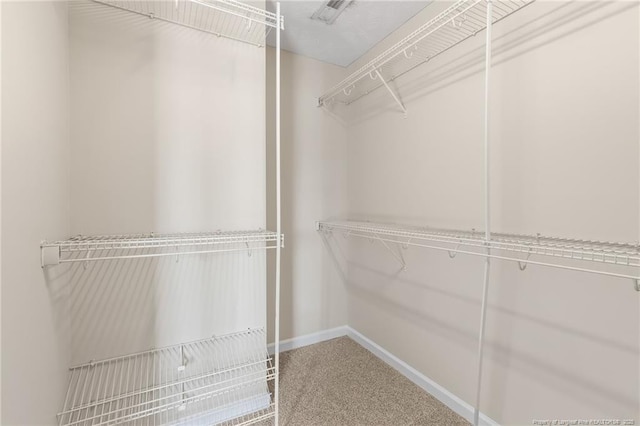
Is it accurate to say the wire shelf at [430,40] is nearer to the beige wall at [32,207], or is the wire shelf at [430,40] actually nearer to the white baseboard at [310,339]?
the beige wall at [32,207]

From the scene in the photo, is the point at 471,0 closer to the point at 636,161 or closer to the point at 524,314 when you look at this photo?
the point at 636,161

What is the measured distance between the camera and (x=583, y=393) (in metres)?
1.04

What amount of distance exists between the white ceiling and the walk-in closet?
0.02 m

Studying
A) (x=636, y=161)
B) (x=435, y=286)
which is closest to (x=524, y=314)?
(x=435, y=286)

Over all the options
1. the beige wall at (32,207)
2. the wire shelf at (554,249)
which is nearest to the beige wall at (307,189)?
the wire shelf at (554,249)

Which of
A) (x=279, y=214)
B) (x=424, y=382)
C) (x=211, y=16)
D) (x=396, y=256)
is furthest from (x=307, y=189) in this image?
(x=424, y=382)

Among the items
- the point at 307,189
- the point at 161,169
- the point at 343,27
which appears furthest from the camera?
the point at 307,189

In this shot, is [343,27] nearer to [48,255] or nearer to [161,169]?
[161,169]

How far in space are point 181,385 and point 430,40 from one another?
2340mm

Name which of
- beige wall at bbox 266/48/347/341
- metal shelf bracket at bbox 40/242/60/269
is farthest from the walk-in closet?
beige wall at bbox 266/48/347/341

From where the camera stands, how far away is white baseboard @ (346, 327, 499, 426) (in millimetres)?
1443

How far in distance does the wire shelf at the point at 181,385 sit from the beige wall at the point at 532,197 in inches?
42.1

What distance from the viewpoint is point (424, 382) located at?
1.69 m

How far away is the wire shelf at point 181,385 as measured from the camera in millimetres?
1182
